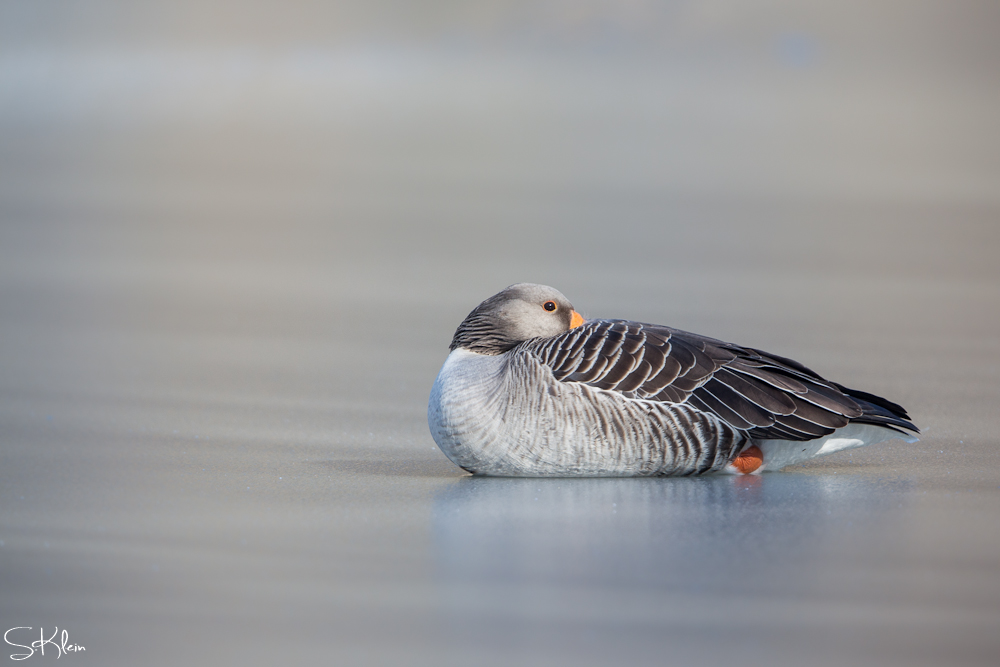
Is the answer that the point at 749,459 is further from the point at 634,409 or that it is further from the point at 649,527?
the point at 649,527

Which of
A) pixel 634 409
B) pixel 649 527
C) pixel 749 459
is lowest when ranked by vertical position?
pixel 649 527

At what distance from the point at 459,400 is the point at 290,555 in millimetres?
1379

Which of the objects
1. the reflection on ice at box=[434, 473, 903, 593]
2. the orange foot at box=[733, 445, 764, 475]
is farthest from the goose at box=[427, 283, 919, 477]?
the reflection on ice at box=[434, 473, 903, 593]

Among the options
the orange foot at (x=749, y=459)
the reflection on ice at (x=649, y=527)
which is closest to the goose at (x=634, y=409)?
the orange foot at (x=749, y=459)

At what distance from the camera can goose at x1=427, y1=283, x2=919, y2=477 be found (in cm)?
530

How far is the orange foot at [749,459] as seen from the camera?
18.2 ft

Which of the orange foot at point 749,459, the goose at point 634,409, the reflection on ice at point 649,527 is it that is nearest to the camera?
the reflection on ice at point 649,527

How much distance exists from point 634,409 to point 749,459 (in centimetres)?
70

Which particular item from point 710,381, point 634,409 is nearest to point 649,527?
point 634,409

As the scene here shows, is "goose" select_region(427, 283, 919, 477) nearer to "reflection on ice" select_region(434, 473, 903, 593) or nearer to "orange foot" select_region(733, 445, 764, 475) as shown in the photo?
"orange foot" select_region(733, 445, 764, 475)

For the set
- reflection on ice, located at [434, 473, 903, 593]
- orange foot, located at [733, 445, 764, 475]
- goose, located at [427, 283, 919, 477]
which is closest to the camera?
reflection on ice, located at [434, 473, 903, 593]

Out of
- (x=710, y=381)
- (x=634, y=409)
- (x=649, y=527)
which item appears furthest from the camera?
(x=710, y=381)

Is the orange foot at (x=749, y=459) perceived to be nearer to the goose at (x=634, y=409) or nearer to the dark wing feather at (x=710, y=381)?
the goose at (x=634, y=409)

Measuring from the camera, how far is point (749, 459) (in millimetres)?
5555
